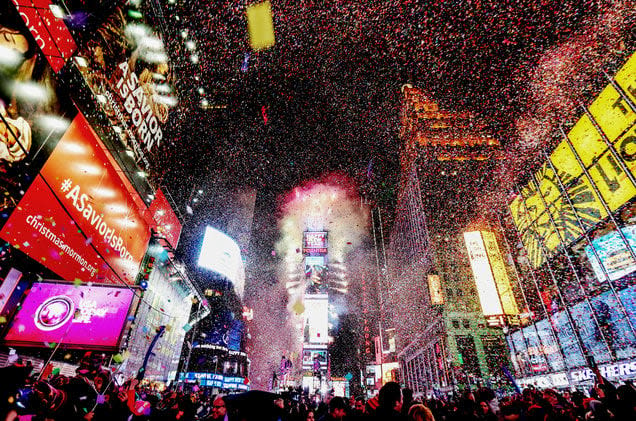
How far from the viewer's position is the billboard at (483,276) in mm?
27828

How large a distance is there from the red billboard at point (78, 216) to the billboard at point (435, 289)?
39.2 metres

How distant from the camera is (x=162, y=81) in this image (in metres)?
8.49

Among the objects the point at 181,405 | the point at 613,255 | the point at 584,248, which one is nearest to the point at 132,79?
the point at 181,405

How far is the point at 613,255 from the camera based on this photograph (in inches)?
749

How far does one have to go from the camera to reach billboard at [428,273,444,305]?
38.9 meters

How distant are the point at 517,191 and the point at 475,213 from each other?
502 inches

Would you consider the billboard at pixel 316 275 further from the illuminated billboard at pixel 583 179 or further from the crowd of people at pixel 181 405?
the crowd of people at pixel 181 405

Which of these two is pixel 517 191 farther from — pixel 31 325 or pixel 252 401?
pixel 31 325

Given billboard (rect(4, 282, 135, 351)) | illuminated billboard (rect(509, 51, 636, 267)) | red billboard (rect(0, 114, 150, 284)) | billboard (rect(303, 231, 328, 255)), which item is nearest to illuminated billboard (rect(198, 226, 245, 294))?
red billboard (rect(0, 114, 150, 284))

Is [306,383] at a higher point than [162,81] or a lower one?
lower

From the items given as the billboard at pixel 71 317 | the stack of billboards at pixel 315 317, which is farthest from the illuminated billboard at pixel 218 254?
the stack of billboards at pixel 315 317

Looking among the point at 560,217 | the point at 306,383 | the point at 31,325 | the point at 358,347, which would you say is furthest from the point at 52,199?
the point at 358,347

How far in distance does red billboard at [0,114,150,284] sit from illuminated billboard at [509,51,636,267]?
28.0 meters

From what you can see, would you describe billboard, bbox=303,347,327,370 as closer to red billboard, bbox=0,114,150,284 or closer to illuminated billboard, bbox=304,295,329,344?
illuminated billboard, bbox=304,295,329,344
